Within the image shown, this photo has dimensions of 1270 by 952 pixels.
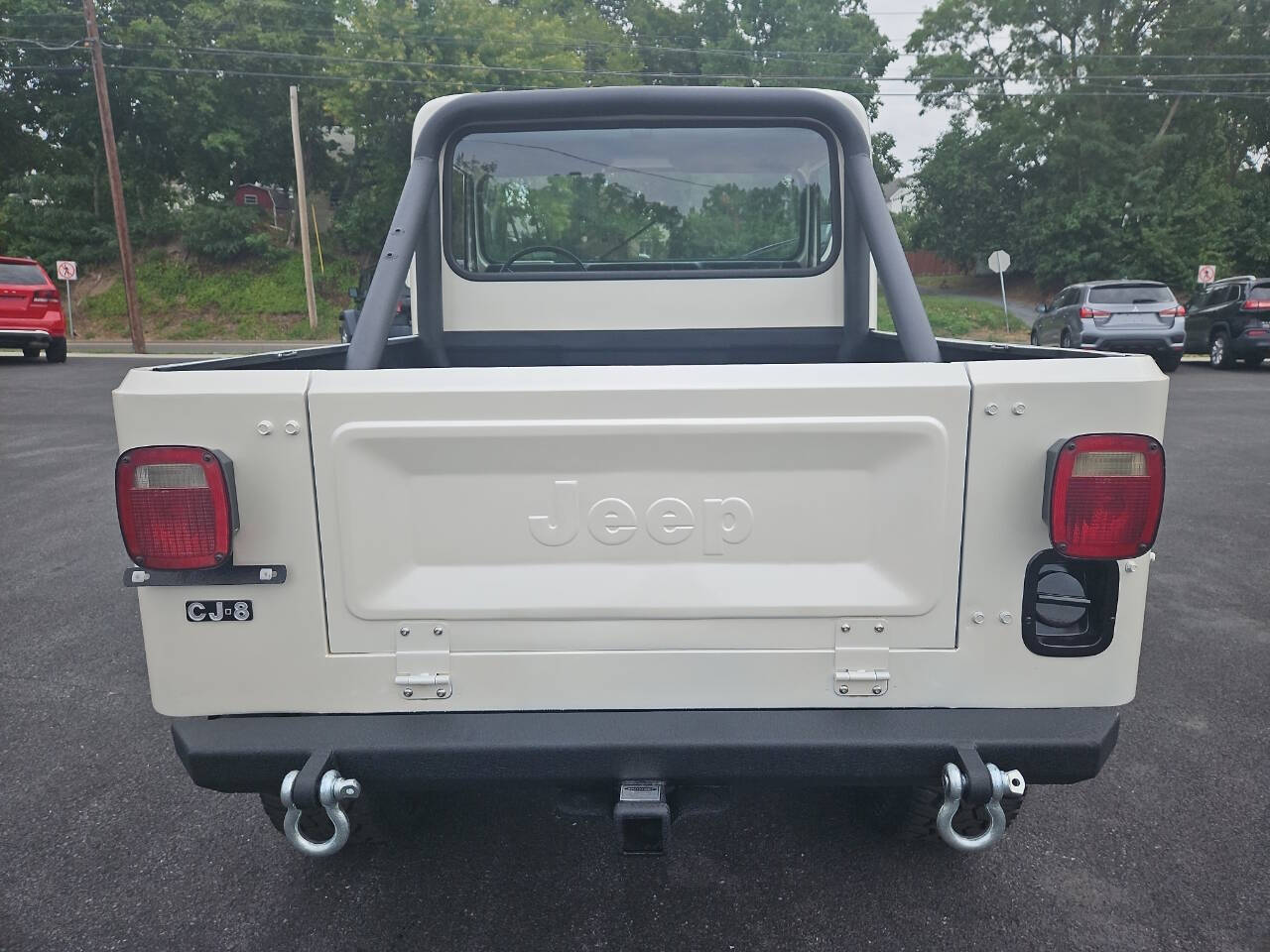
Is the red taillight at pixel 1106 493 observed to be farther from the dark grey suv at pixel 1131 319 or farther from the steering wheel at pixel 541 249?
the dark grey suv at pixel 1131 319

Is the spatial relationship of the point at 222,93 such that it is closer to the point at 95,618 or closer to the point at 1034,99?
the point at 1034,99

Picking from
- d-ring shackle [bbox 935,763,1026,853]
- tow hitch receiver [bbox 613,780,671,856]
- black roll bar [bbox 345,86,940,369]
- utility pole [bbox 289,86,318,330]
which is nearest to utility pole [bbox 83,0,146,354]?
utility pole [bbox 289,86,318,330]

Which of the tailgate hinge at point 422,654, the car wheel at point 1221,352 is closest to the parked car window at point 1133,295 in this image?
the car wheel at point 1221,352

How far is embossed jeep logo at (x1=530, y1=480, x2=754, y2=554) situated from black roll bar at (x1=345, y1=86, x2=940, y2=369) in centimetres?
83

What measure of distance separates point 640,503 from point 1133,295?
16033 millimetres

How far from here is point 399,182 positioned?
102 feet

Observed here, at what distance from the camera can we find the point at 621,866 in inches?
99.3

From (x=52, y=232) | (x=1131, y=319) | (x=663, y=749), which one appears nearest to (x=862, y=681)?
(x=663, y=749)

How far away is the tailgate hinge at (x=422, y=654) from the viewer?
192 centimetres

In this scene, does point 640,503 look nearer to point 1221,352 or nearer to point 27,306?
point 1221,352

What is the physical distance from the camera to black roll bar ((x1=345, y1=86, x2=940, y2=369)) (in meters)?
2.52

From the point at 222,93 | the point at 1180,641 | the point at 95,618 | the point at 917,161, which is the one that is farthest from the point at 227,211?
the point at 1180,641

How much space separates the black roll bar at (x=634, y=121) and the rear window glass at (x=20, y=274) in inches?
623

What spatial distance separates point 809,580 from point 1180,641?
3088 mm
